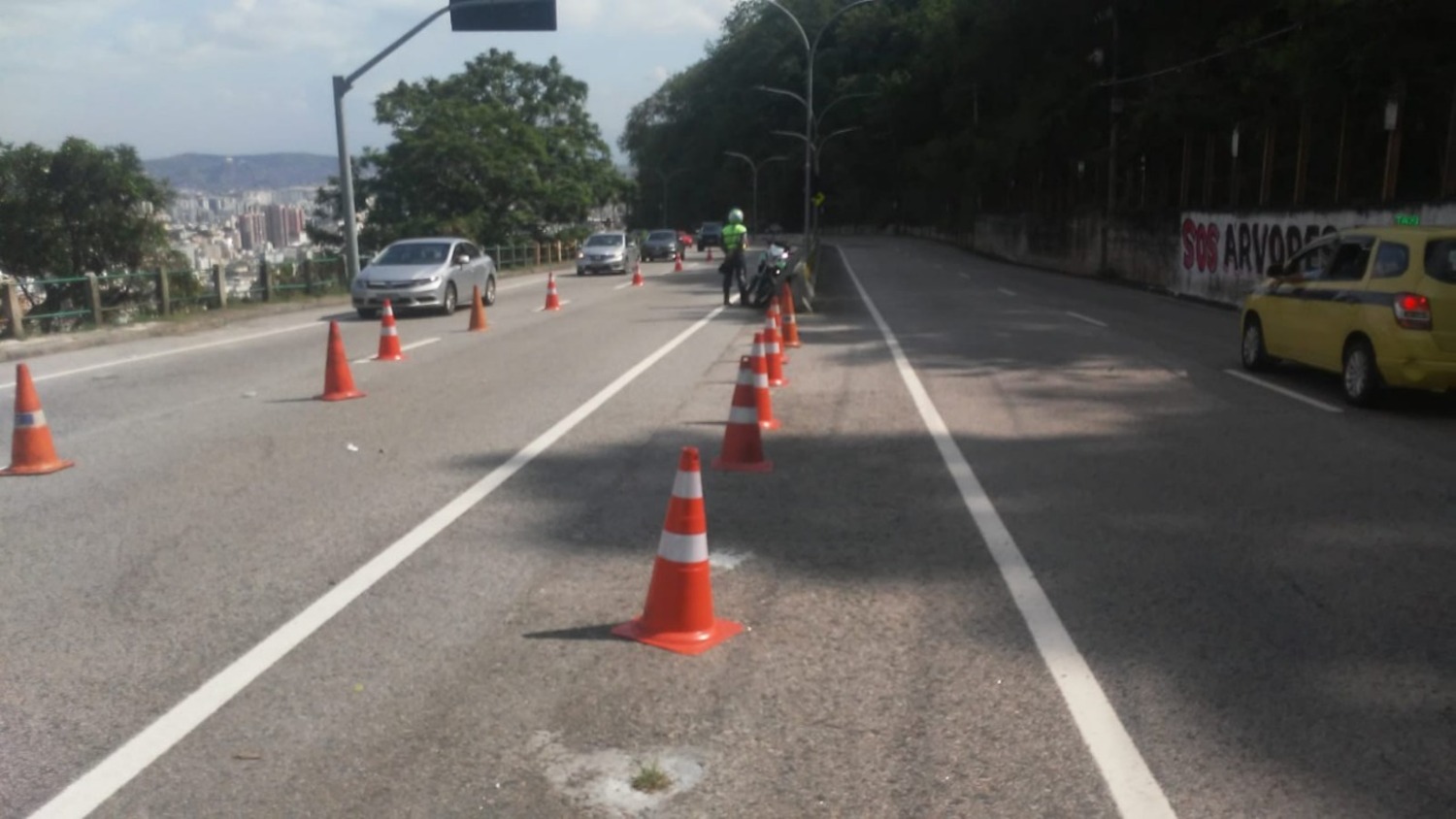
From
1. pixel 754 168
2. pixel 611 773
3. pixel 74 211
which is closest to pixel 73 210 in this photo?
pixel 74 211

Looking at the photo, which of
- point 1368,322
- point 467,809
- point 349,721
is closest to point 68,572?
point 349,721

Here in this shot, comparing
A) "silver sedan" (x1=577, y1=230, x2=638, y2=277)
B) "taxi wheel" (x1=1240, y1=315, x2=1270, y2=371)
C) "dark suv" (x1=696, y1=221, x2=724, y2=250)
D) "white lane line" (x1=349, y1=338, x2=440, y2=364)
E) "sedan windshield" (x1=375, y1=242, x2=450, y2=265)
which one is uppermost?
"sedan windshield" (x1=375, y1=242, x2=450, y2=265)

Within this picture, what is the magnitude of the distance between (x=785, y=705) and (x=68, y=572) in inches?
157

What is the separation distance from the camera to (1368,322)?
11875mm

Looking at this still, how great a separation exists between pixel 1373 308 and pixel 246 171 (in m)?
175

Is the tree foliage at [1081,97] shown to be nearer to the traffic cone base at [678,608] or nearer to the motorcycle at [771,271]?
the motorcycle at [771,271]

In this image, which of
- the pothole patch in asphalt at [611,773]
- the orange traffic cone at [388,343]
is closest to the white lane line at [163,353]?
the orange traffic cone at [388,343]

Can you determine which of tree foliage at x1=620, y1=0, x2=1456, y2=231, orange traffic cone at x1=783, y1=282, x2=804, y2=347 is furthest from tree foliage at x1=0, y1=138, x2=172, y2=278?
tree foliage at x1=620, y1=0, x2=1456, y2=231

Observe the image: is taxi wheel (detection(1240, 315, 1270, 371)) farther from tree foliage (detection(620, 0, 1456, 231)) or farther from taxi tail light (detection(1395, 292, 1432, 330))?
tree foliage (detection(620, 0, 1456, 231))

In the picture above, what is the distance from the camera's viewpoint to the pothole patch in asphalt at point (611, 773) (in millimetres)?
4230

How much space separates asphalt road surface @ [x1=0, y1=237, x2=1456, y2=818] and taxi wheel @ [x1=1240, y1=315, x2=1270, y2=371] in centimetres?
189

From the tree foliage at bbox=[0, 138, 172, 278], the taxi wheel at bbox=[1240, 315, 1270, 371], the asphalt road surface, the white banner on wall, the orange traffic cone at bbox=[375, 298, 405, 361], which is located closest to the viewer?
the asphalt road surface

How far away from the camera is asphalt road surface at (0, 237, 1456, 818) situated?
4.43 metres

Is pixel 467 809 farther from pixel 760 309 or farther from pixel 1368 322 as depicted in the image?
pixel 760 309
